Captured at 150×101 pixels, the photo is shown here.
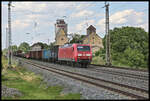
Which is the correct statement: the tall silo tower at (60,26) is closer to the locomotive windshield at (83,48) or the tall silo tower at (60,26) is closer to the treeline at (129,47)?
the treeline at (129,47)

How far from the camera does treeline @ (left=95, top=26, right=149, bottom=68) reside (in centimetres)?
3956

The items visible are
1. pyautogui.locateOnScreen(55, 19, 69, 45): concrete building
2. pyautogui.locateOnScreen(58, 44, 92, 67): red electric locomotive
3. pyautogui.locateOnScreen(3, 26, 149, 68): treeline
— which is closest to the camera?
pyautogui.locateOnScreen(58, 44, 92, 67): red electric locomotive

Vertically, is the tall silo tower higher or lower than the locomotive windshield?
higher

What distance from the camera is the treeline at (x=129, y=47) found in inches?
1558

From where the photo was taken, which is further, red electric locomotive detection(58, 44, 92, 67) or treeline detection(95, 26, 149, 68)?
treeline detection(95, 26, 149, 68)

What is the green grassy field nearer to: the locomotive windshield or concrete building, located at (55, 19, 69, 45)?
the locomotive windshield

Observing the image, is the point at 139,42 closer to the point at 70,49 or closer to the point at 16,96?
the point at 70,49

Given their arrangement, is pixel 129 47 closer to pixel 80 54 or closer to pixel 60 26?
pixel 80 54

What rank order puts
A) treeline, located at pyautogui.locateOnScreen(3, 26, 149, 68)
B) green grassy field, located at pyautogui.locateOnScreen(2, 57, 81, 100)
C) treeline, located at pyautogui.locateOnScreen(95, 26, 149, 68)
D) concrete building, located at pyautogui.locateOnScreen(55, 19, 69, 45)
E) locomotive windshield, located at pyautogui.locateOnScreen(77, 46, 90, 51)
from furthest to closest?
concrete building, located at pyautogui.locateOnScreen(55, 19, 69, 45)
treeline, located at pyautogui.locateOnScreen(3, 26, 149, 68)
treeline, located at pyautogui.locateOnScreen(95, 26, 149, 68)
locomotive windshield, located at pyautogui.locateOnScreen(77, 46, 90, 51)
green grassy field, located at pyautogui.locateOnScreen(2, 57, 81, 100)

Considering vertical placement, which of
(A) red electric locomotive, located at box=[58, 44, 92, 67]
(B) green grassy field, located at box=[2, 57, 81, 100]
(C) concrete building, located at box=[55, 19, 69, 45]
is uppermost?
(C) concrete building, located at box=[55, 19, 69, 45]

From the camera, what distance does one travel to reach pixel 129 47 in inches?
1719

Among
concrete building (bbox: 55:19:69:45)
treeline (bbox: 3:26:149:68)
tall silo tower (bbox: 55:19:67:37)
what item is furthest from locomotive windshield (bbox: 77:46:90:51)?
tall silo tower (bbox: 55:19:67:37)

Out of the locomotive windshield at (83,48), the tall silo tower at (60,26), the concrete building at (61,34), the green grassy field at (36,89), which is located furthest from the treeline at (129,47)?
the tall silo tower at (60,26)

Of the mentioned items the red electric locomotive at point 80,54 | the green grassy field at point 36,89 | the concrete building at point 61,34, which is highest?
the concrete building at point 61,34
